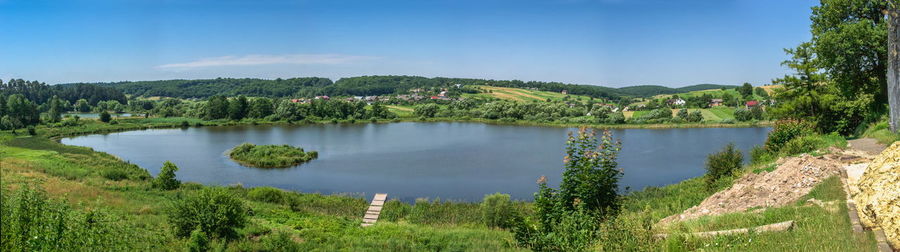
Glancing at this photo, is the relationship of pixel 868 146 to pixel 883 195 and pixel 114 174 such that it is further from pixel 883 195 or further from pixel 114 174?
pixel 114 174

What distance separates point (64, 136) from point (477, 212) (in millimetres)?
57782

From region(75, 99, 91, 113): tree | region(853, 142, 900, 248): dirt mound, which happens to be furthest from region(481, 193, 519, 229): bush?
region(75, 99, 91, 113): tree

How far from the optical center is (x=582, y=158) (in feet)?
27.8

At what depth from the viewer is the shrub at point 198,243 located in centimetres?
841

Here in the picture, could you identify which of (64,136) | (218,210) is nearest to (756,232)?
(218,210)

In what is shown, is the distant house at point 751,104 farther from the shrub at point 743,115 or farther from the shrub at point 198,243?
the shrub at point 198,243

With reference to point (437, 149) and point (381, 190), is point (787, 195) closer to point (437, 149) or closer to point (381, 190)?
point (381, 190)

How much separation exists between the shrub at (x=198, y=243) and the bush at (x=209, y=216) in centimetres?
92

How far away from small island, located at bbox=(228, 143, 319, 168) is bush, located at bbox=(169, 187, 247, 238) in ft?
73.8

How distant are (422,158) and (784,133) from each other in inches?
930

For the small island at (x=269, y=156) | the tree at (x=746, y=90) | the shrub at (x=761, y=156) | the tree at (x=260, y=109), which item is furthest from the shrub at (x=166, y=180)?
the tree at (x=746, y=90)

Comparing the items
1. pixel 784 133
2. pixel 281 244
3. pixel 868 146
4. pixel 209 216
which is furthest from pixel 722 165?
pixel 209 216

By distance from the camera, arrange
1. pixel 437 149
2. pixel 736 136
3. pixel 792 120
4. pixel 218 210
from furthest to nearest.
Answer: pixel 736 136
pixel 437 149
pixel 792 120
pixel 218 210

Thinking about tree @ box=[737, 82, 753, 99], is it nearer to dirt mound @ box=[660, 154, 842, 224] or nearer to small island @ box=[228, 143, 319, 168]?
small island @ box=[228, 143, 319, 168]
